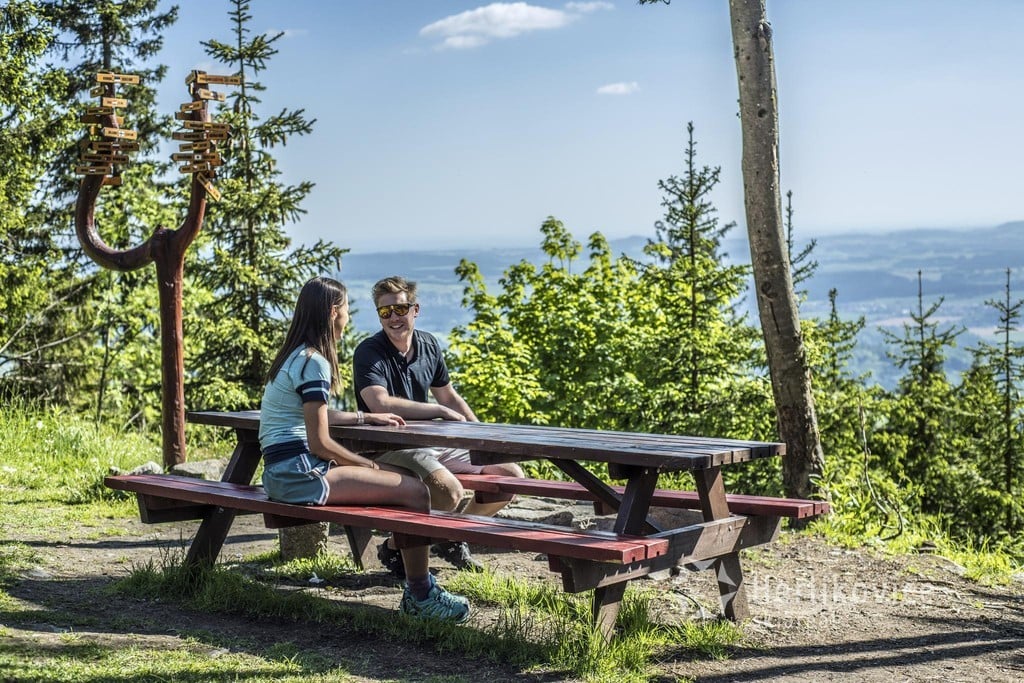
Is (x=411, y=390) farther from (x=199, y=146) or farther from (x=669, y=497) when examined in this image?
(x=199, y=146)

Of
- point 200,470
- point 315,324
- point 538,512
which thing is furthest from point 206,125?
point 315,324

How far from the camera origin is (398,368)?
6.34m

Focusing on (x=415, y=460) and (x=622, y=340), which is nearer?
(x=415, y=460)

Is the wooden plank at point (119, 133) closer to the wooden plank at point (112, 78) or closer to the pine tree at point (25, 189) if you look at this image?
the wooden plank at point (112, 78)

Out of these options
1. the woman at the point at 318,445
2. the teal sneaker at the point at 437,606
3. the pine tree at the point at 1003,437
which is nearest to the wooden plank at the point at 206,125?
the woman at the point at 318,445

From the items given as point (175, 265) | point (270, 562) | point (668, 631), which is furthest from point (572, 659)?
point (175, 265)

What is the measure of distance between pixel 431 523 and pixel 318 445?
2.25 feet

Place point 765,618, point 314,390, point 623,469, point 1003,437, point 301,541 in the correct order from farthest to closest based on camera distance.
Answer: point 1003,437, point 301,541, point 765,618, point 314,390, point 623,469

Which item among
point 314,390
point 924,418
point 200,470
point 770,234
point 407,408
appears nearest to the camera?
point 314,390

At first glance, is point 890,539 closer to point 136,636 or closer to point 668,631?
point 668,631

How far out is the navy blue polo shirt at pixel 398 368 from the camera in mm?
6195

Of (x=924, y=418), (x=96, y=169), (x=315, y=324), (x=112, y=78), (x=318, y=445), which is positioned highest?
(x=112, y=78)

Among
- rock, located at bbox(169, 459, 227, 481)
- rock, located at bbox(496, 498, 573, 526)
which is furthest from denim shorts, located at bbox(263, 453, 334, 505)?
rock, located at bbox(169, 459, 227, 481)

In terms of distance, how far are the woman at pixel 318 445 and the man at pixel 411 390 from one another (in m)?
0.58
